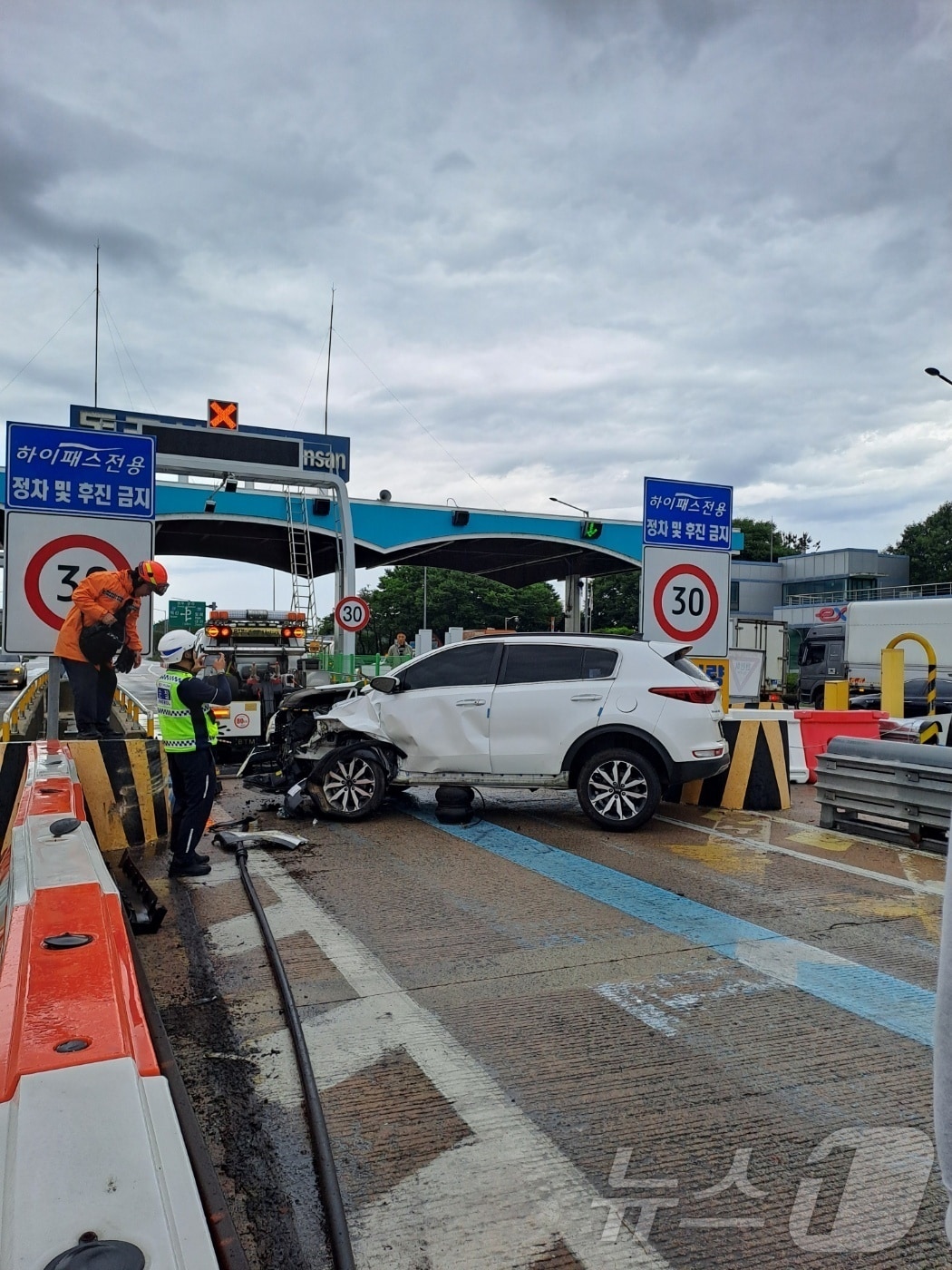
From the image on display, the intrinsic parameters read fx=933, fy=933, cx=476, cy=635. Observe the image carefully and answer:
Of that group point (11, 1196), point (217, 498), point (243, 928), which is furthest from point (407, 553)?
point (11, 1196)

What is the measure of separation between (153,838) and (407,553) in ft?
68.2

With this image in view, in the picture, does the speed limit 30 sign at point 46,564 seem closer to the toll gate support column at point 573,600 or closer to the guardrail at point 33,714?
the guardrail at point 33,714

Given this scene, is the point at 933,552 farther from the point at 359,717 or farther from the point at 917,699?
the point at 359,717

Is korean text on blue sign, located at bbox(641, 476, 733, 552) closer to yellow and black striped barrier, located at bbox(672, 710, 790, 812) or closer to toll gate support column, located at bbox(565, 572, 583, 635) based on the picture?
yellow and black striped barrier, located at bbox(672, 710, 790, 812)

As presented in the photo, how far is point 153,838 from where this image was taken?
7633mm

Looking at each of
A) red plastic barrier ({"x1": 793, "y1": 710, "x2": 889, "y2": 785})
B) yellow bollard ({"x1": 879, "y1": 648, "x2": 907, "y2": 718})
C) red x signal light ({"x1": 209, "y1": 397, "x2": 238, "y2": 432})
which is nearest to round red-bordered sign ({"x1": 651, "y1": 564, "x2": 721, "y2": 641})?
red plastic barrier ({"x1": 793, "y1": 710, "x2": 889, "y2": 785})

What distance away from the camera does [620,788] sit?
8.46 m

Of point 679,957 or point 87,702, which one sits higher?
point 87,702

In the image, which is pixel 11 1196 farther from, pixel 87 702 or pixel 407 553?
pixel 407 553

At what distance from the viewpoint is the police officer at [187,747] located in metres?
6.88

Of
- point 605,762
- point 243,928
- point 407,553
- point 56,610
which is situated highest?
point 407,553

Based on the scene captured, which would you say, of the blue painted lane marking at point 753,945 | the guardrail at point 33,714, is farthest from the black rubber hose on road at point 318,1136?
the guardrail at point 33,714

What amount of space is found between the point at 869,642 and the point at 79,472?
2662 centimetres

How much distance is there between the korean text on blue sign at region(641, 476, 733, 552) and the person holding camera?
197 inches
